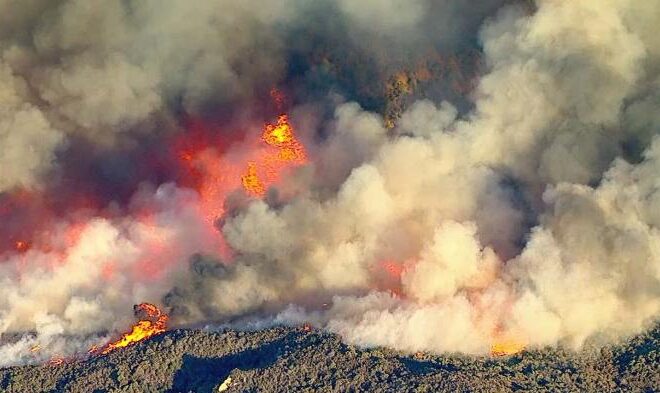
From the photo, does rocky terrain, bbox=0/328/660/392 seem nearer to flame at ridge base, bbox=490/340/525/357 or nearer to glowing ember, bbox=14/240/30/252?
flame at ridge base, bbox=490/340/525/357

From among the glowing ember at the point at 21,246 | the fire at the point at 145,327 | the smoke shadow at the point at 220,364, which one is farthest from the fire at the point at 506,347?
the glowing ember at the point at 21,246

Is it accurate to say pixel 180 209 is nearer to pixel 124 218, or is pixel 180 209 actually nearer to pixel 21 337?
pixel 124 218

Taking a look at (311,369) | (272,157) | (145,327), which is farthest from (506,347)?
(272,157)

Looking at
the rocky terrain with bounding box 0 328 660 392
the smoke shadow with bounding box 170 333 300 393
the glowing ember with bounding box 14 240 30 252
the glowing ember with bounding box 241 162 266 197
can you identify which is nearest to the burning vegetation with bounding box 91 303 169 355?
the rocky terrain with bounding box 0 328 660 392

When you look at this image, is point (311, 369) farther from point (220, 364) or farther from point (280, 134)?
point (280, 134)

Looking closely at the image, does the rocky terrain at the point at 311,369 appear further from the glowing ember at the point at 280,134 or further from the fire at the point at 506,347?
the glowing ember at the point at 280,134
